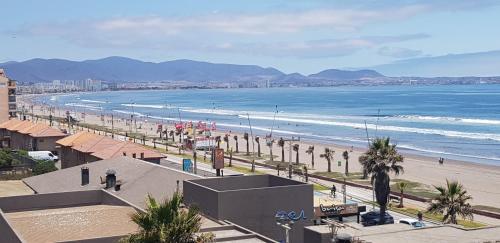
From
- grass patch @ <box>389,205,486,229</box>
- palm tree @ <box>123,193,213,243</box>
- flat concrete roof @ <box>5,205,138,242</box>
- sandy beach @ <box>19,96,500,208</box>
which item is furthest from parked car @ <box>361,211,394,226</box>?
palm tree @ <box>123,193,213,243</box>

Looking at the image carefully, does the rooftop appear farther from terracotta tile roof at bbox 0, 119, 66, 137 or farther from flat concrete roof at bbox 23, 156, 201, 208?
terracotta tile roof at bbox 0, 119, 66, 137

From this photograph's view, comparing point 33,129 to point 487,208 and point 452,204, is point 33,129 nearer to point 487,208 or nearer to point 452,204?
point 487,208

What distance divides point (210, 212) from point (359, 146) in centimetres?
7474

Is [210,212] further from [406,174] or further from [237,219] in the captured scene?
[406,174]

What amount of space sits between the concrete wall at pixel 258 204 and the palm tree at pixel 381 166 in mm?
12021

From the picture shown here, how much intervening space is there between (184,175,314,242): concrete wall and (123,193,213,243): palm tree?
29.5ft

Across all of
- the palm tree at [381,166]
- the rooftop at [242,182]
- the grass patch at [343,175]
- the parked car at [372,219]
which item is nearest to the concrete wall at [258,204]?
the rooftop at [242,182]

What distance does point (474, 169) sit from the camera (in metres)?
73.6

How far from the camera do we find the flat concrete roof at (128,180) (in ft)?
104

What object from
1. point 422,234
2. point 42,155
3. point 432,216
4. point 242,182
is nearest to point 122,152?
point 242,182

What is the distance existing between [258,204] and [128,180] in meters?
9.33

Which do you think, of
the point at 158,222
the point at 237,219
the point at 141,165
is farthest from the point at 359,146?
the point at 158,222

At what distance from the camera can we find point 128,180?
34188mm

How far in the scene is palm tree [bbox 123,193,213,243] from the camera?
17.0 m
